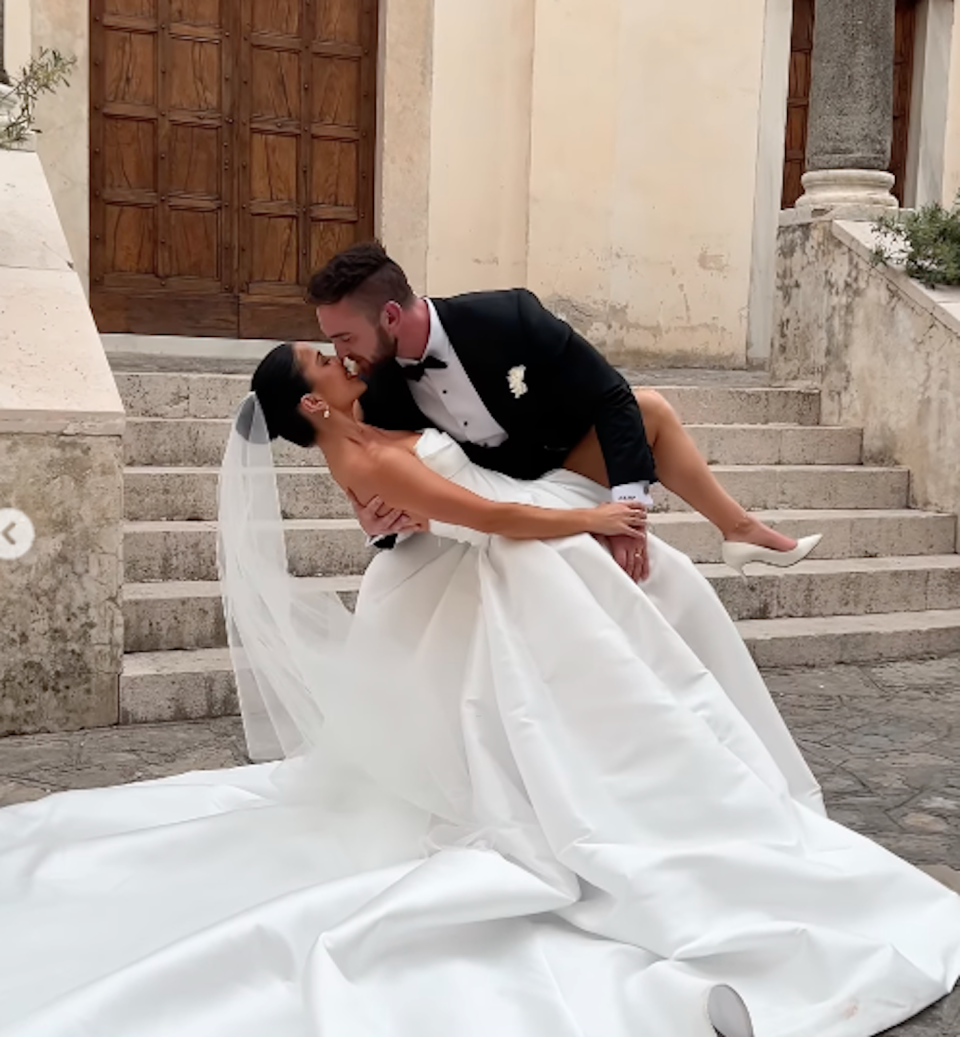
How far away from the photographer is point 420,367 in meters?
3.11

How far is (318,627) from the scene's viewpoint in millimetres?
3436

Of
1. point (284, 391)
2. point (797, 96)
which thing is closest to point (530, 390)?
point (284, 391)

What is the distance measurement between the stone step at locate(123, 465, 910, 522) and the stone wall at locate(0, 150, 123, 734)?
46.3 inches

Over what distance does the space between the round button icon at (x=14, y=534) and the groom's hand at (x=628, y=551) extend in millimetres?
2127

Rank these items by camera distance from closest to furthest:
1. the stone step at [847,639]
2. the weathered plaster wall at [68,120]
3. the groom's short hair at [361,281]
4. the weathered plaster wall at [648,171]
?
the groom's short hair at [361,281]
the stone step at [847,639]
the weathered plaster wall at [68,120]
the weathered plaster wall at [648,171]

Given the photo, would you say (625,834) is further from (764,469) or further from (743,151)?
(743,151)

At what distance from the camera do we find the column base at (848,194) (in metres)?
7.59

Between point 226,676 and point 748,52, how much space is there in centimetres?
776

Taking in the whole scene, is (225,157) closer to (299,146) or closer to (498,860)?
(299,146)

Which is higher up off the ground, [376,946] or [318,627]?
[318,627]

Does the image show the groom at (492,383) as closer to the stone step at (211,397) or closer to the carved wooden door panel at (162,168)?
the stone step at (211,397)

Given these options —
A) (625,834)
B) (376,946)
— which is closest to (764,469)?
(625,834)

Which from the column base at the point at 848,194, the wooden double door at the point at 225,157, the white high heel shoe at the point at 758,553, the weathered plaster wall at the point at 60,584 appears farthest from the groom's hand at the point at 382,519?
the wooden double door at the point at 225,157

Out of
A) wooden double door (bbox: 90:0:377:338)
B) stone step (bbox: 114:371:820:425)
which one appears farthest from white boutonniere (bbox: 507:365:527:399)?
wooden double door (bbox: 90:0:377:338)
